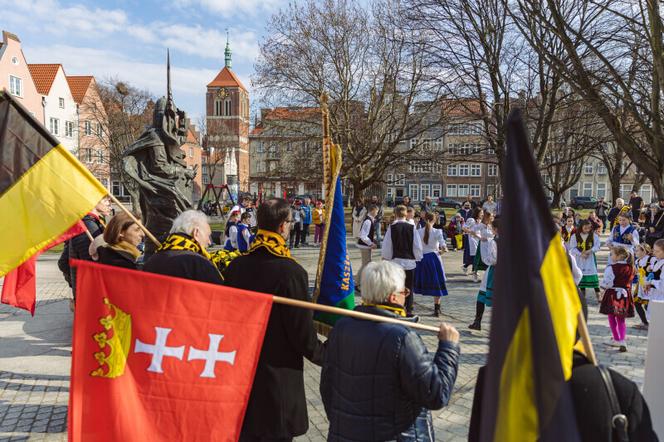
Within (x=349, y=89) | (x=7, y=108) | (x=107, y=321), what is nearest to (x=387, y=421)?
(x=107, y=321)

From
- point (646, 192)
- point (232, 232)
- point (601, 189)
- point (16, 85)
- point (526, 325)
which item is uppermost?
point (16, 85)

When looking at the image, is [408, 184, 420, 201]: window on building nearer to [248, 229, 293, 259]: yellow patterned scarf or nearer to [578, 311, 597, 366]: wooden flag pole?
[248, 229, 293, 259]: yellow patterned scarf

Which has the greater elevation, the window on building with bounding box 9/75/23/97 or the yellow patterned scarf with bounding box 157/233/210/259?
the window on building with bounding box 9/75/23/97

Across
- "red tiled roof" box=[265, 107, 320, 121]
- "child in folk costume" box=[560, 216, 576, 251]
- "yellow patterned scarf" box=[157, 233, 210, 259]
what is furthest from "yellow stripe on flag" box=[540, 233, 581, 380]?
"red tiled roof" box=[265, 107, 320, 121]

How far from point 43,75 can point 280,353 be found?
5653 cm

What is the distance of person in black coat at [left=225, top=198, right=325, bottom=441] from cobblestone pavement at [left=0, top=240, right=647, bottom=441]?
1562mm

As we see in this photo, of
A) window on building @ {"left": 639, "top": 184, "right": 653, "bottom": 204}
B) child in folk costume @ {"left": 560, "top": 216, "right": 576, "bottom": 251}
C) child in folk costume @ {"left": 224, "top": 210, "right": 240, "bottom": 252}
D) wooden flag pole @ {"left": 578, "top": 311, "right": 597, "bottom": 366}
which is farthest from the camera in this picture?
window on building @ {"left": 639, "top": 184, "right": 653, "bottom": 204}

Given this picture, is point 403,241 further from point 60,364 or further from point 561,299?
point 561,299

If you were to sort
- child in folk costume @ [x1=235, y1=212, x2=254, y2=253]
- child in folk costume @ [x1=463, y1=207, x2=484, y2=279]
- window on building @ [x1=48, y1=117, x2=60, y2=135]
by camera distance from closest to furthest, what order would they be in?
child in folk costume @ [x1=463, y1=207, x2=484, y2=279] < child in folk costume @ [x1=235, y1=212, x2=254, y2=253] < window on building @ [x1=48, y1=117, x2=60, y2=135]

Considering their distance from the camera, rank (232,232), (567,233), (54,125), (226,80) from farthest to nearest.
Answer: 1. (226,80)
2. (54,125)
3. (232,232)
4. (567,233)

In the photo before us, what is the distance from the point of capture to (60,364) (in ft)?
20.3

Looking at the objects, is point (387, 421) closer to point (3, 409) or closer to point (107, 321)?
point (107, 321)

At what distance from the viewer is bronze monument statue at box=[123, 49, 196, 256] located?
7.12 metres

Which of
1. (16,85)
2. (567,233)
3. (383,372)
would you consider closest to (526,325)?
(383,372)
